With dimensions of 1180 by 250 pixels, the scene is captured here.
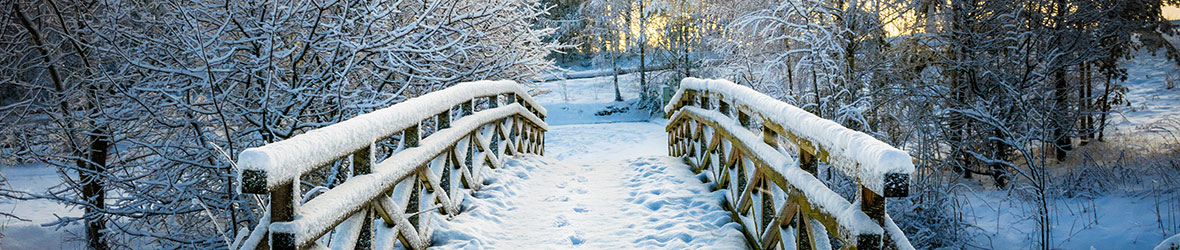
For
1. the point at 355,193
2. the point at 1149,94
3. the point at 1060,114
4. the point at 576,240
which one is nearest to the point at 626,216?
the point at 576,240

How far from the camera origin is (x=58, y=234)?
12.9 meters

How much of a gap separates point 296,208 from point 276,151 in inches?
10.5

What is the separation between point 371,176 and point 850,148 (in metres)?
2.01

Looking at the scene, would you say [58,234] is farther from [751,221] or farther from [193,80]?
[751,221]

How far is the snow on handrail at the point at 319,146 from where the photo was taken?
2059mm

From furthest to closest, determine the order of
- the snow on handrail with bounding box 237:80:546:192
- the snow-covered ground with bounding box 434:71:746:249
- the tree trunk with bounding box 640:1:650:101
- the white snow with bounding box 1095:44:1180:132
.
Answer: the tree trunk with bounding box 640:1:650:101
the white snow with bounding box 1095:44:1180:132
the snow-covered ground with bounding box 434:71:746:249
the snow on handrail with bounding box 237:80:546:192

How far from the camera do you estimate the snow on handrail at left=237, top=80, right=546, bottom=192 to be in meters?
2.06

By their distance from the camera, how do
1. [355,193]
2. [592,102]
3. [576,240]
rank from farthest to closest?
[592,102] < [576,240] < [355,193]

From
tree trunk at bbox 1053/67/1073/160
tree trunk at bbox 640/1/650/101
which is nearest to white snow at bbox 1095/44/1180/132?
tree trunk at bbox 1053/67/1073/160

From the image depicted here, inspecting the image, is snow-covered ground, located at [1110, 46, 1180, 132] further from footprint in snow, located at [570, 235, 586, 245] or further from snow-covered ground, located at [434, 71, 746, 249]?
footprint in snow, located at [570, 235, 586, 245]

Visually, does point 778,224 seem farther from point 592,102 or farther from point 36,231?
point 592,102

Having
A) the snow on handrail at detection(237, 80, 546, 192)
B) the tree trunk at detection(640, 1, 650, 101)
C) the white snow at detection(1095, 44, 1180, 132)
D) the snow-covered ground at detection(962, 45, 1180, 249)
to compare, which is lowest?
the snow-covered ground at detection(962, 45, 1180, 249)

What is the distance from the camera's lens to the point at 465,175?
221 inches

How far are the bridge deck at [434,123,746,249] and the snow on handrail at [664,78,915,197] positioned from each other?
3.35ft
